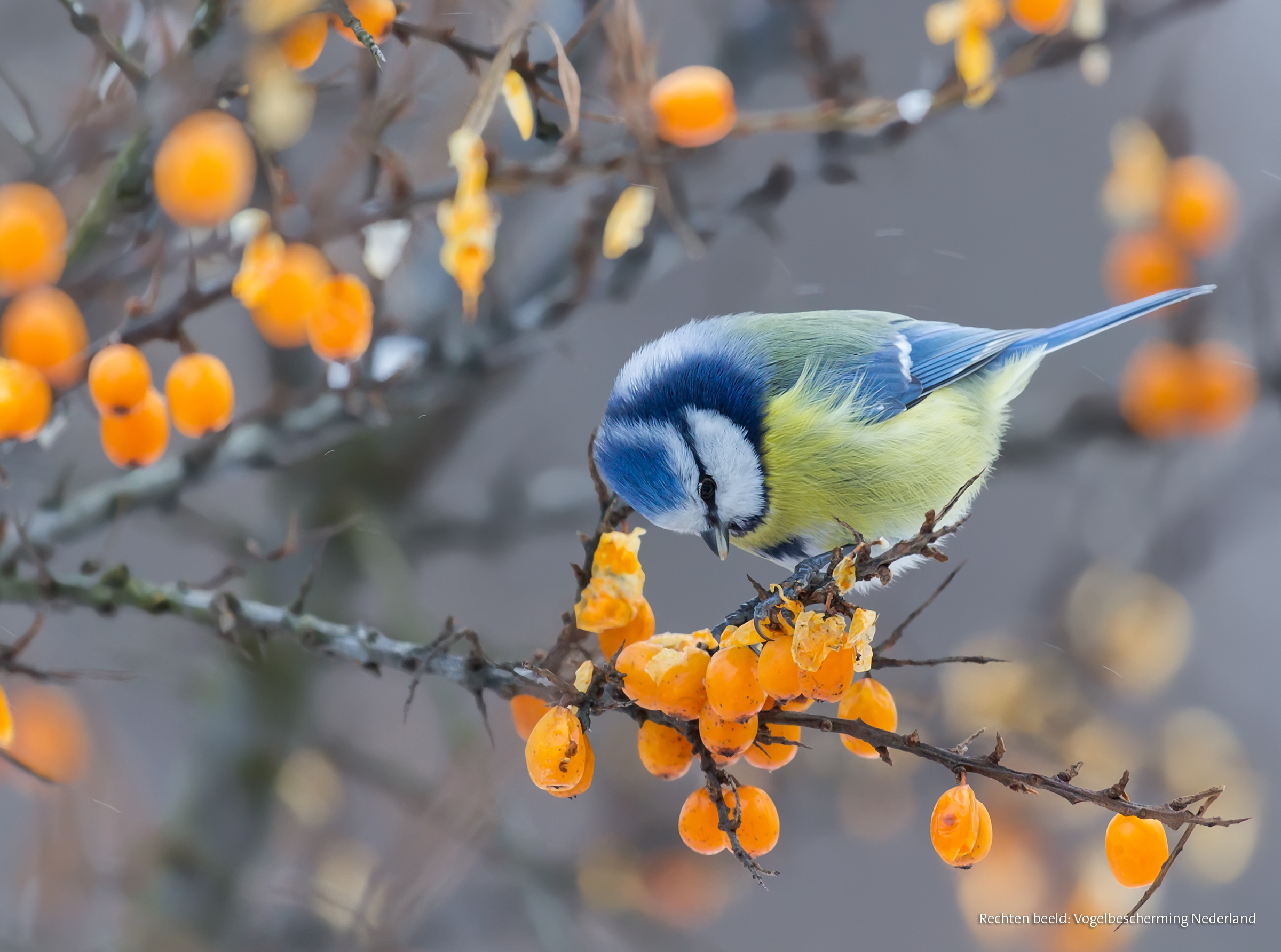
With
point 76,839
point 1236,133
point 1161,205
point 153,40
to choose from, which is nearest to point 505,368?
point 153,40

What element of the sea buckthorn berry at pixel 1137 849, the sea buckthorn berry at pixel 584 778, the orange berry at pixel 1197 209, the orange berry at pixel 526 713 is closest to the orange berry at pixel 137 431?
the orange berry at pixel 526 713

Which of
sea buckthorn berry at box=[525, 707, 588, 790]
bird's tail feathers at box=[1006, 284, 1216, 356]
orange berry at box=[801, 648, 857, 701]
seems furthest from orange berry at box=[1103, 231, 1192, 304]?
sea buckthorn berry at box=[525, 707, 588, 790]

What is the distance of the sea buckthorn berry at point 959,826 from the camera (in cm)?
69

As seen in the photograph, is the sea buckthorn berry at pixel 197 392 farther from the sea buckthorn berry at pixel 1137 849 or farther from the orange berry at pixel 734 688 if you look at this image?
the sea buckthorn berry at pixel 1137 849

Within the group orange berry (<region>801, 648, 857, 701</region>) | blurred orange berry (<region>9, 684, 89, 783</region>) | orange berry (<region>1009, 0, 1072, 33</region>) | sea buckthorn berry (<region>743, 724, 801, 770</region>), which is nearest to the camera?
orange berry (<region>801, 648, 857, 701</region>)

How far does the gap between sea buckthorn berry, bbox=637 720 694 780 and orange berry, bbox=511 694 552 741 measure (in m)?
0.10

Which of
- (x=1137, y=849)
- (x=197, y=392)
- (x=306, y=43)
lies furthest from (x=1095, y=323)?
(x=197, y=392)

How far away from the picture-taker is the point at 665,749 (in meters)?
0.78

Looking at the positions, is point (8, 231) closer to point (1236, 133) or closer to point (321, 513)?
point (321, 513)

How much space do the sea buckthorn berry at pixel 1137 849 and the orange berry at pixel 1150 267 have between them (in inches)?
42.3

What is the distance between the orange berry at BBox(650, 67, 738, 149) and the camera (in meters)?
1.05

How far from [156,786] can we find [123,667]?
65 centimetres

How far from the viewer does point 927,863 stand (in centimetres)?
228

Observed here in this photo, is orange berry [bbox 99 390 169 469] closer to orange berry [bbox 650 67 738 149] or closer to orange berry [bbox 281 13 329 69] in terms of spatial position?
orange berry [bbox 281 13 329 69]
